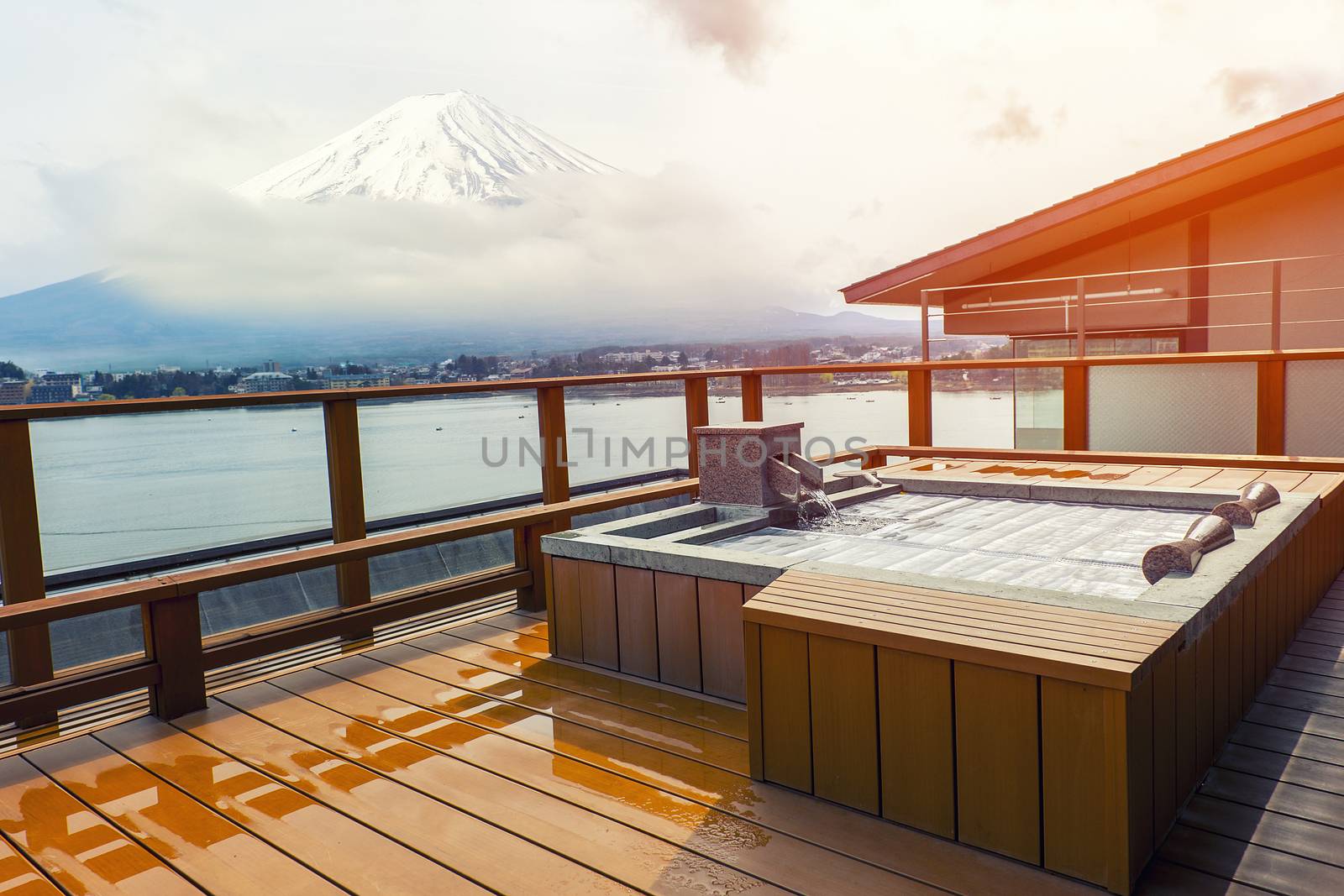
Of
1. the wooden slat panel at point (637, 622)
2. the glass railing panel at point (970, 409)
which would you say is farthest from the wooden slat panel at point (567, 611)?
the glass railing panel at point (970, 409)

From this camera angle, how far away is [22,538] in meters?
2.81

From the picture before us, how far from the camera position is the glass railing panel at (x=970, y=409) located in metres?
5.76

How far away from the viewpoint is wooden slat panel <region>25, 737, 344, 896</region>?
5.90ft

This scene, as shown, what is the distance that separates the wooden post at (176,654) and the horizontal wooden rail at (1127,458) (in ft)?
12.3

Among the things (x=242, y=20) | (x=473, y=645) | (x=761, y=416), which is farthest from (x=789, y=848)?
(x=242, y=20)

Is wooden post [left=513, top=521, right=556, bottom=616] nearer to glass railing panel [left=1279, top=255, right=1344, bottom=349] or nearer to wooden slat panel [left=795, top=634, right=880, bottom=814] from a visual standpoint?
wooden slat panel [left=795, top=634, right=880, bottom=814]

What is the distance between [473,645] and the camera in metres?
3.29

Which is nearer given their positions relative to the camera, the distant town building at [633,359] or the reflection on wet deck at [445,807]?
the reflection on wet deck at [445,807]

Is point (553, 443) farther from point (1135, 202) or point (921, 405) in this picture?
point (1135, 202)

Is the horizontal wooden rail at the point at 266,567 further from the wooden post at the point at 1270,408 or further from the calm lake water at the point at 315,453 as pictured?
the wooden post at the point at 1270,408

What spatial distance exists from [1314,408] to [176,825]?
18.2ft

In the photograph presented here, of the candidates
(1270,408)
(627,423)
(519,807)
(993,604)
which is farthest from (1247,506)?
(627,423)

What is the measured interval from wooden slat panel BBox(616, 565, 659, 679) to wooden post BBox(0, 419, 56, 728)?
5.52ft

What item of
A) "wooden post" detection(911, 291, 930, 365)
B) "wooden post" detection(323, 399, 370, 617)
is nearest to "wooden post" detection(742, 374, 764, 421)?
"wooden post" detection(911, 291, 930, 365)
